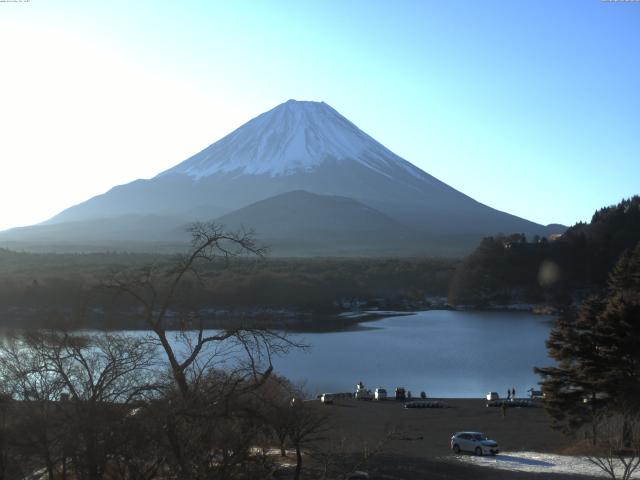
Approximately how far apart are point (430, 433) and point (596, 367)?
148 inches

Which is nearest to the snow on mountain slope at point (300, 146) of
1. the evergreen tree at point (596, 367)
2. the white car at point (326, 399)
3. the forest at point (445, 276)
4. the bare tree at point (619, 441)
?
the forest at point (445, 276)

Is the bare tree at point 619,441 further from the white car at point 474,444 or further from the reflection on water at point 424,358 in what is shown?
the reflection on water at point 424,358

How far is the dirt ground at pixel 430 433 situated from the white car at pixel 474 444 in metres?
0.23

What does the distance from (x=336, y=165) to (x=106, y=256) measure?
7402 centimetres

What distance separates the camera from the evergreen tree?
12.0 m

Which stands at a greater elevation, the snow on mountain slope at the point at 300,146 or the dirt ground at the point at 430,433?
the snow on mountain slope at the point at 300,146

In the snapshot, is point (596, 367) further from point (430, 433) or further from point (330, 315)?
point (330, 315)

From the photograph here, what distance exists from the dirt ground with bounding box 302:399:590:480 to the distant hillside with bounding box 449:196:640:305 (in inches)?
1449

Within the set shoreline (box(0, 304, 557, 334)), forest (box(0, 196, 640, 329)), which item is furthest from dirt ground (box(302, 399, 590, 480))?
forest (box(0, 196, 640, 329))

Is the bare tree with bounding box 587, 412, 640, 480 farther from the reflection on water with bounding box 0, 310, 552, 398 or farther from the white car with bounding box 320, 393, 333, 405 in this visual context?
the white car with bounding box 320, 393, 333, 405

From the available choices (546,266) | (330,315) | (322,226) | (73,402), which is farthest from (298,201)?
(73,402)

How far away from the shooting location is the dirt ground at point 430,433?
10.6 meters

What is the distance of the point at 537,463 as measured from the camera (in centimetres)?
1140

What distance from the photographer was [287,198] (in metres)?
112
